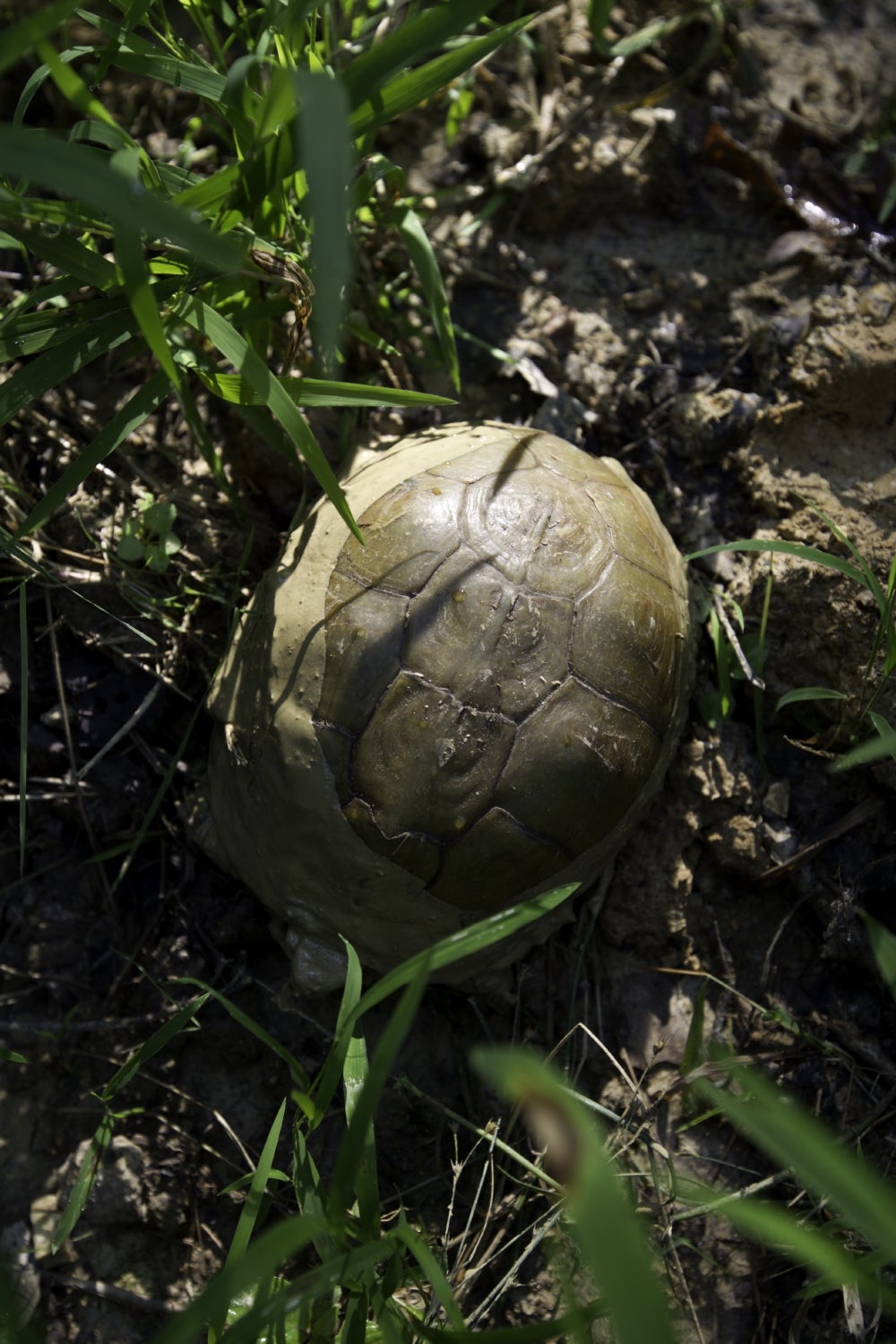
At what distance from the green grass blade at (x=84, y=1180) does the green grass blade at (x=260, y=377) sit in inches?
62.7

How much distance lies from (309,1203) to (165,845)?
99 centimetres

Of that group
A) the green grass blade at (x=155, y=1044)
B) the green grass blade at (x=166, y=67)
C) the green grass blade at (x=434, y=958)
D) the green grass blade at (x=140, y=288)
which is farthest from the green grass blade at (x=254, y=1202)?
the green grass blade at (x=166, y=67)

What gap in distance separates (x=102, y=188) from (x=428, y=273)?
124cm

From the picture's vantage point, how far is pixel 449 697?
182cm

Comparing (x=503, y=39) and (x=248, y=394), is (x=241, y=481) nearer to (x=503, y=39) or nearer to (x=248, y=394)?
(x=248, y=394)

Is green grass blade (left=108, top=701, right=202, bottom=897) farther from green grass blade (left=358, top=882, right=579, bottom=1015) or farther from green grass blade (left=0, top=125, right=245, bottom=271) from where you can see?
green grass blade (left=0, top=125, right=245, bottom=271)

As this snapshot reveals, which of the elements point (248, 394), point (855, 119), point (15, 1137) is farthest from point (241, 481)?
point (855, 119)

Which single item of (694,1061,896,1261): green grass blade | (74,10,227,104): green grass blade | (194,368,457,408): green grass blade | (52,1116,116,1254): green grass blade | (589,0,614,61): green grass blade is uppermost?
(74,10,227,104): green grass blade

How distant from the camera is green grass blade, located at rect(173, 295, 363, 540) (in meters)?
1.70

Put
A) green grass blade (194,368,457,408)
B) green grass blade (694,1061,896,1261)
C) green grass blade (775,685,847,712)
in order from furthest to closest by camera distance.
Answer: green grass blade (775,685,847,712) < green grass blade (194,368,457,408) < green grass blade (694,1061,896,1261)

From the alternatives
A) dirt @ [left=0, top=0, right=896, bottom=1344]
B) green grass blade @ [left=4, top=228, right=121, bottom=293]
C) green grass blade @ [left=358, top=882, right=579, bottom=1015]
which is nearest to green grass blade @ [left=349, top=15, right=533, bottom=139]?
green grass blade @ [left=4, top=228, right=121, bottom=293]

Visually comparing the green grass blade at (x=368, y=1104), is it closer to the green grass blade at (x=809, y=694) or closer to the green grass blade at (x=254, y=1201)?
the green grass blade at (x=254, y=1201)

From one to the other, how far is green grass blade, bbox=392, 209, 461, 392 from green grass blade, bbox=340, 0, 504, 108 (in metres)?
0.73

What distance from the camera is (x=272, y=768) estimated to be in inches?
78.8
